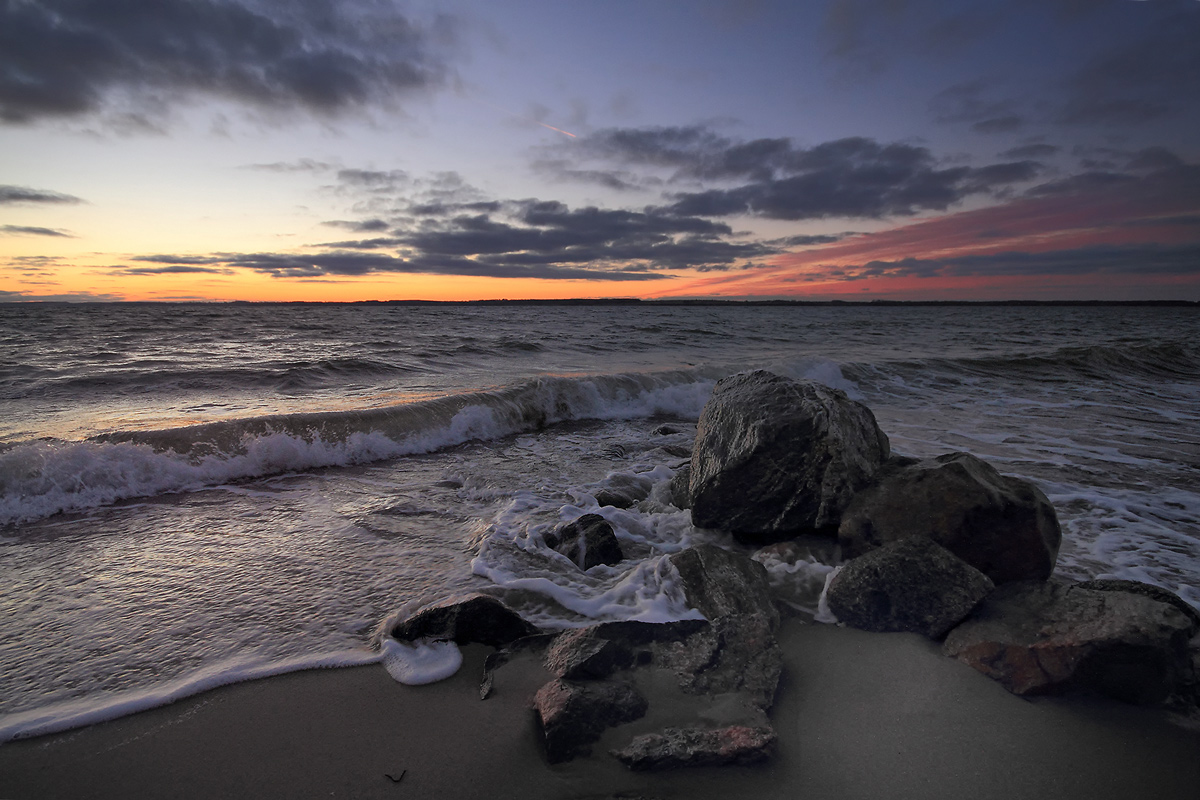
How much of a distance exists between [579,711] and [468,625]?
940 millimetres

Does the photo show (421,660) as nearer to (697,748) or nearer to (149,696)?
(149,696)

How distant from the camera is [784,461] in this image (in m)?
4.04

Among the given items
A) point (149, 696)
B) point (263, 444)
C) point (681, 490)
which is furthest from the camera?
point (263, 444)

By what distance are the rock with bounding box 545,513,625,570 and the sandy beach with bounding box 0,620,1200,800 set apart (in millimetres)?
1323

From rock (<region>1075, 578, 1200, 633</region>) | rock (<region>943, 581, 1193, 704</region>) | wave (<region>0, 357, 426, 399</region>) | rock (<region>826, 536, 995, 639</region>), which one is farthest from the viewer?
wave (<region>0, 357, 426, 399</region>)

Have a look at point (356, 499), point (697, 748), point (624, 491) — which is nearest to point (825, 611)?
point (697, 748)

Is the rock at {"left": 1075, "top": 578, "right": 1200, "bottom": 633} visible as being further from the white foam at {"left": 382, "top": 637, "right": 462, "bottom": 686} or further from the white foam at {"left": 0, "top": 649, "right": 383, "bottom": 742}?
the white foam at {"left": 0, "top": 649, "right": 383, "bottom": 742}

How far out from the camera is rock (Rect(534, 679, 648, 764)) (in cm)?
218

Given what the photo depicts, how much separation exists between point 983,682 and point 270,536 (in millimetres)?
4801

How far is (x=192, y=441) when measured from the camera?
6547mm

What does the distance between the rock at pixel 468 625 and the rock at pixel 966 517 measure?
2216mm

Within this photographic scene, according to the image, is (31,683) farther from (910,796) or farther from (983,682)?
(983,682)

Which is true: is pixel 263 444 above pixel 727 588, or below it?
below

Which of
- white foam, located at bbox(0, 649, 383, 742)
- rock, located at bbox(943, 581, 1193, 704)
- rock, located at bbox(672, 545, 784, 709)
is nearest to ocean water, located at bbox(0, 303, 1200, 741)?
white foam, located at bbox(0, 649, 383, 742)
